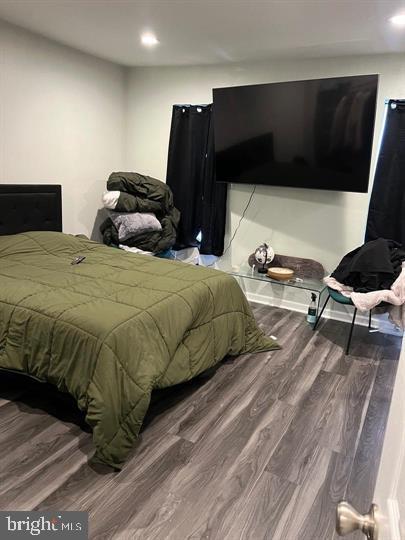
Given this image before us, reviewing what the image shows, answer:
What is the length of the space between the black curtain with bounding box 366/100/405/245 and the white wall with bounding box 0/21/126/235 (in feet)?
9.72

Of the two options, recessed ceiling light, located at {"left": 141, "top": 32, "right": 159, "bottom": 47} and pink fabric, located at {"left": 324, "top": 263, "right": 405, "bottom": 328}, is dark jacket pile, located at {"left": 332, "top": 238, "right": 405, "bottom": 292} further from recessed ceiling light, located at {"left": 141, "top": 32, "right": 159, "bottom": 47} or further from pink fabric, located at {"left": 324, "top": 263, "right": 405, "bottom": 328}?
recessed ceiling light, located at {"left": 141, "top": 32, "right": 159, "bottom": 47}

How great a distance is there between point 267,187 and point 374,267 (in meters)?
1.49

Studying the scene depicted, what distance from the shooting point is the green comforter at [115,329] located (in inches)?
75.4

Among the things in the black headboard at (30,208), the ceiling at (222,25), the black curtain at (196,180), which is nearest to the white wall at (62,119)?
the black headboard at (30,208)

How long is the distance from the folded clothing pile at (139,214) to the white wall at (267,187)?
49 centimetres

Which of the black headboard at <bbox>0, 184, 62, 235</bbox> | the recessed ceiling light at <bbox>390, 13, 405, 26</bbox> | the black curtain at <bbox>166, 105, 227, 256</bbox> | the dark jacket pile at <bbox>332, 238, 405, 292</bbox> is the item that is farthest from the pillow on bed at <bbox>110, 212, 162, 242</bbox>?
the recessed ceiling light at <bbox>390, 13, 405, 26</bbox>

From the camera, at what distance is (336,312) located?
4.00 metres

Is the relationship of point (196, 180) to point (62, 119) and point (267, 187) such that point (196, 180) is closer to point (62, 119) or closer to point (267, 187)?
point (267, 187)

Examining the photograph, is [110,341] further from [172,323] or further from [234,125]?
[234,125]

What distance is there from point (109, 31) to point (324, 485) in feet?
11.8

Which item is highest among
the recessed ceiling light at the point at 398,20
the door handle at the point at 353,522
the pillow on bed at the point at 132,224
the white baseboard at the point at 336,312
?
the recessed ceiling light at the point at 398,20

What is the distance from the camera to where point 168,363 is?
2209 millimetres

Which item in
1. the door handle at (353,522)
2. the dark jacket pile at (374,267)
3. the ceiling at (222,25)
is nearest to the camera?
the door handle at (353,522)

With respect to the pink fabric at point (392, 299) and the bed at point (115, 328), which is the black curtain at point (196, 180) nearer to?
the bed at point (115, 328)
